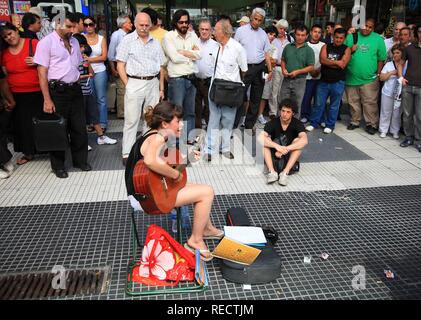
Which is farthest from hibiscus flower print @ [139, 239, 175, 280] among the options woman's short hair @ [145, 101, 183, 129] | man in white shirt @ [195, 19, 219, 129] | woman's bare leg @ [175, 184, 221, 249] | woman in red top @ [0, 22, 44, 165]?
man in white shirt @ [195, 19, 219, 129]

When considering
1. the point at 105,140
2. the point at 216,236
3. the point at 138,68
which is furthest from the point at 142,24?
the point at 216,236

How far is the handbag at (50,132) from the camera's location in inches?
166

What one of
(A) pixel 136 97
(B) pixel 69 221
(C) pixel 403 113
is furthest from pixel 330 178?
(B) pixel 69 221

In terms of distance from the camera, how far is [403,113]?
226 inches

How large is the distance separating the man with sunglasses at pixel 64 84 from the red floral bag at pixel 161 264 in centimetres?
220

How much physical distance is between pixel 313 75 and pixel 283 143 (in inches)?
93.8

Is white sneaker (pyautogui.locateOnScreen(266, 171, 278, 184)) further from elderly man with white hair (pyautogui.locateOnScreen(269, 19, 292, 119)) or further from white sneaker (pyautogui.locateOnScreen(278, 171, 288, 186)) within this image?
elderly man with white hair (pyautogui.locateOnScreen(269, 19, 292, 119))

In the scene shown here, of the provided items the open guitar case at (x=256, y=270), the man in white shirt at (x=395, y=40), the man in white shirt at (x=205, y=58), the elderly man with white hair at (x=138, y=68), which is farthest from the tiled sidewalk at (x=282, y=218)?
the man in white shirt at (x=395, y=40)

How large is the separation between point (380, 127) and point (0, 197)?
542 centimetres

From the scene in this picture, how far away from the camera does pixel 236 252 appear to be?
2664 millimetres

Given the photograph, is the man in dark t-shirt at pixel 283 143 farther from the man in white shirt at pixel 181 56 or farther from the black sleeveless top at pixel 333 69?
the black sleeveless top at pixel 333 69

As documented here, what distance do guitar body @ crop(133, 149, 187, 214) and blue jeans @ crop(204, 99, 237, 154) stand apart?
2242 millimetres

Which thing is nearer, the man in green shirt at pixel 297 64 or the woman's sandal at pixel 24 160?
the woman's sandal at pixel 24 160
